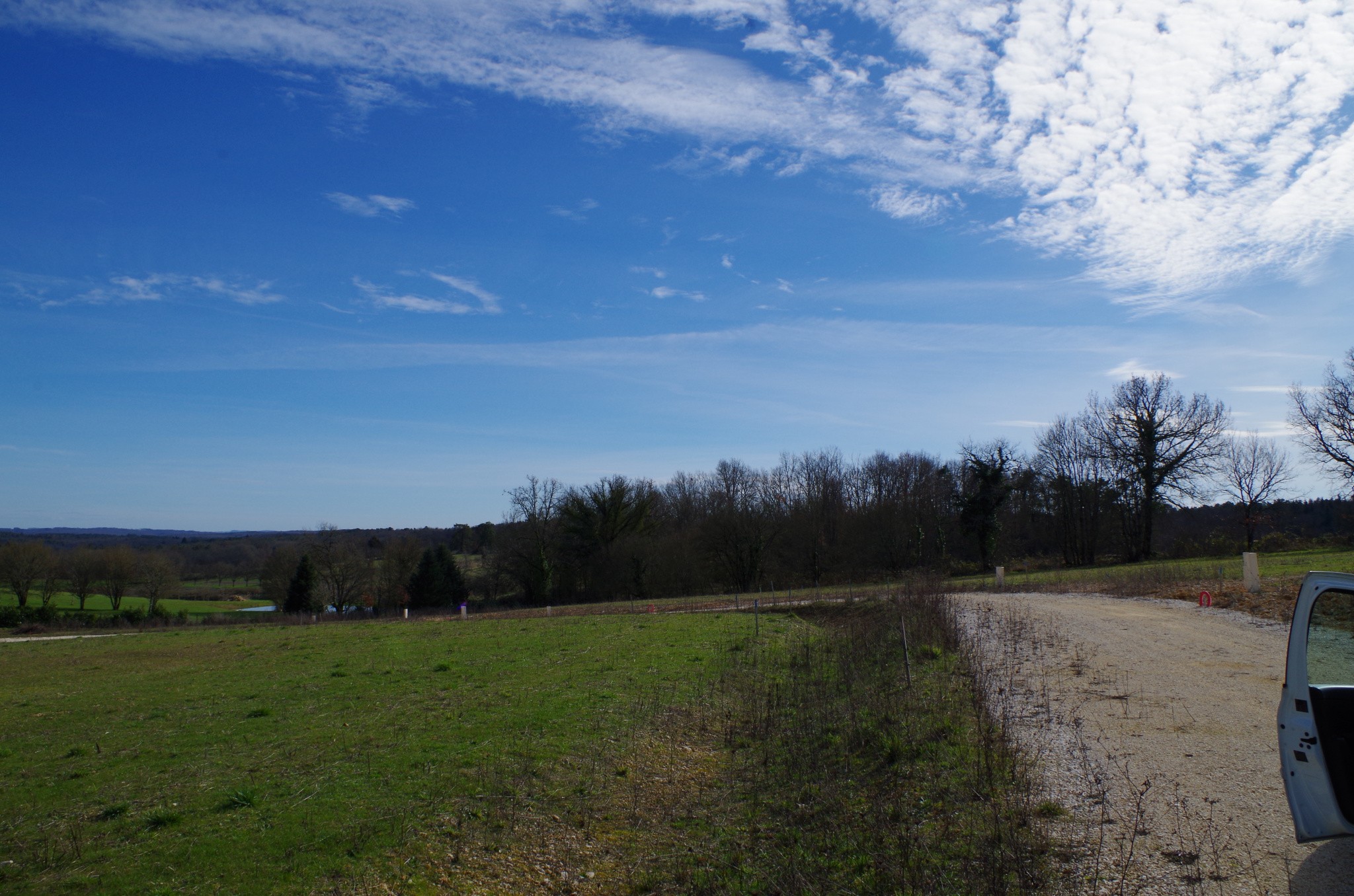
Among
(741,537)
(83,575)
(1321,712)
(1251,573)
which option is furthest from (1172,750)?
(83,575)

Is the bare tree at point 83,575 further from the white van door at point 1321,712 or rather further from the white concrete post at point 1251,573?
the white van door at point 1321,712

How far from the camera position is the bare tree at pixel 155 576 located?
2655 inches

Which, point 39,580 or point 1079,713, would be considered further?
point 39,580

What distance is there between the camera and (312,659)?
66.7 feet

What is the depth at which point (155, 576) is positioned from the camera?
6769 centimetres

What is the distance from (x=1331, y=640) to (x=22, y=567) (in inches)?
3142

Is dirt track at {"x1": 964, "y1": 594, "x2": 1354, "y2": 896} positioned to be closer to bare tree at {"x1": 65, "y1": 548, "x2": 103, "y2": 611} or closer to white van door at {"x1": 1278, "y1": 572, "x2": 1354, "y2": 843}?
white van door at {"x1": 1278, "y1": 572, "x2": 1354, "y2": 843}

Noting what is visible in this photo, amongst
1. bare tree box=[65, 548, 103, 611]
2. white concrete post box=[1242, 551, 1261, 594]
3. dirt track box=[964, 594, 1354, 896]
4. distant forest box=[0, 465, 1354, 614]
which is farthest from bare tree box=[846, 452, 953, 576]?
bare tree box=[65, 548, 103, 611]

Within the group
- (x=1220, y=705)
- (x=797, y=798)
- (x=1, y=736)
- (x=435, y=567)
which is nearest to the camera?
(x=797, y=798)

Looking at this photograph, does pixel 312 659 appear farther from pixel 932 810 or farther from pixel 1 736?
pixel 932 810

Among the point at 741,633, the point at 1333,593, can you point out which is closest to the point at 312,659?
the point at 741,633

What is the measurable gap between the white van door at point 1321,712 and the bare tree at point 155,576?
251 ft

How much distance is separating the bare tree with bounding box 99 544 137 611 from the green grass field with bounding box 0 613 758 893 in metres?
53.6

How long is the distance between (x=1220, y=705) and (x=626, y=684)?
9.61 meters
